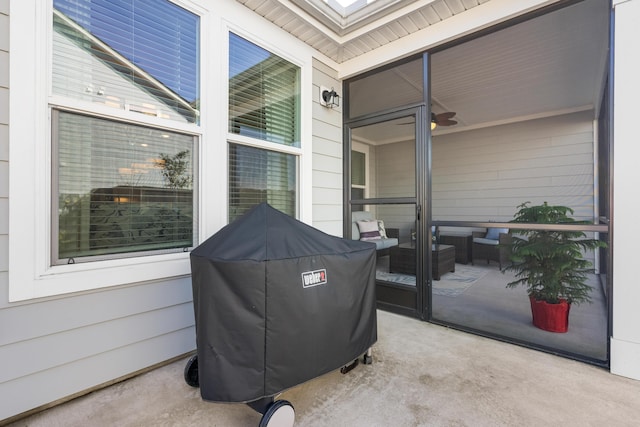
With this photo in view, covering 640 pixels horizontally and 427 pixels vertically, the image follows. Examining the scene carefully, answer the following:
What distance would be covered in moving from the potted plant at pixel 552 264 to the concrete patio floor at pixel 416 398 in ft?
1.90

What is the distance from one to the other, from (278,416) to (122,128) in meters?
2.01

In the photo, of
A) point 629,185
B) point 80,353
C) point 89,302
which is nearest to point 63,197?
point 89,302

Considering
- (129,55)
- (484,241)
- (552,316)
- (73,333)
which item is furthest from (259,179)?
(552,316)

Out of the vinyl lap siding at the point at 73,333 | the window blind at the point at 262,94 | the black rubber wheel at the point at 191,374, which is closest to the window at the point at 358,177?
the window blind at the point at 262,94

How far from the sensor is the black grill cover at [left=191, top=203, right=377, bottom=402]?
1.35 meters

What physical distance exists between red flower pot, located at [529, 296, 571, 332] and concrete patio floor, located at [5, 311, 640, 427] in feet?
1.71

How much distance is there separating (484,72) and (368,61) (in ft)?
5.52

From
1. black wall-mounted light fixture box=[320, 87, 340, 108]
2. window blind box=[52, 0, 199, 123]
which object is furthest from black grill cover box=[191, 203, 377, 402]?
black wall-mounted light fixture box=[320, 87, 340, 108]

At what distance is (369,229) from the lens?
346 cm

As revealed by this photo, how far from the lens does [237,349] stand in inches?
53.6

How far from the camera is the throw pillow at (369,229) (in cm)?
338

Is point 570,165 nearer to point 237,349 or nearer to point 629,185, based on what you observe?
point 629,185

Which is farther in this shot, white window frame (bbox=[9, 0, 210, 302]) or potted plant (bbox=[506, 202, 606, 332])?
potted plant (bbox=[506, 202, 606, 332])

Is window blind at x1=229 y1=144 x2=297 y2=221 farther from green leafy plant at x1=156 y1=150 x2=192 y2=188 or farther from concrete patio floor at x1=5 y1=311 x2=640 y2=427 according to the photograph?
concrete patio floor at x1=5 y1=311 x2=640 y2=427
